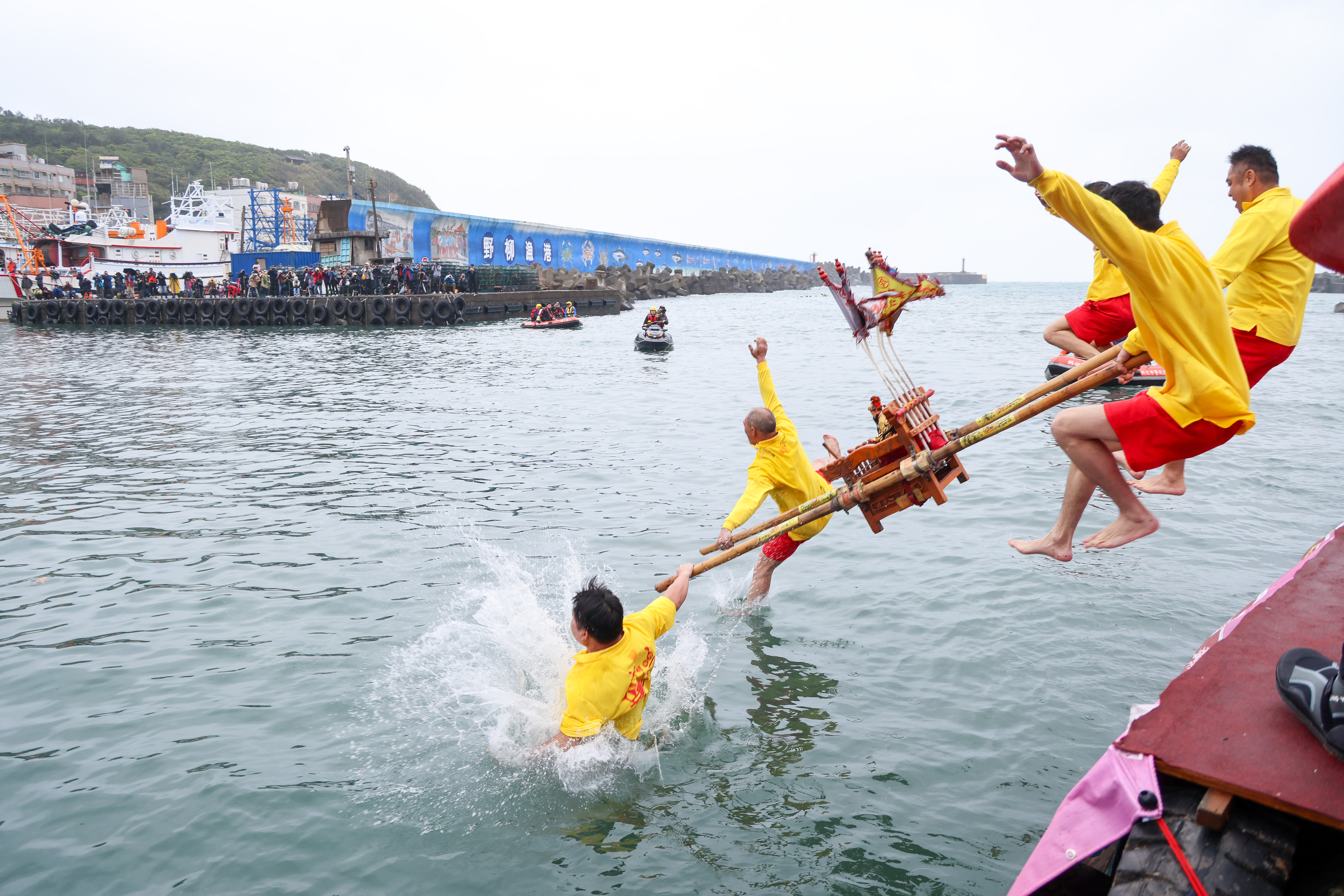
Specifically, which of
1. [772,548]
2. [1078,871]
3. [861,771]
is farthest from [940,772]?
[772,548]

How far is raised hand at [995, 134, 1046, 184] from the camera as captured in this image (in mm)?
3688

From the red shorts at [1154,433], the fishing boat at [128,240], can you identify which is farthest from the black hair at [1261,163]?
the fishing boat at [128,240]

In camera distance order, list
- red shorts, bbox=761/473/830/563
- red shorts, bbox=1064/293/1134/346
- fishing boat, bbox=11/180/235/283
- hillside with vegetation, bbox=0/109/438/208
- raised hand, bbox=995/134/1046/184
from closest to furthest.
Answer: raised hand, bbox=995/134/1046/184 < red shorts, bbox=1064/293/1134/346 < red shorts, bbox=761/473/830/563 < fishing boat, bbox=11/180/235/283 < hillside with vegetation, bbox=0/109/438/208

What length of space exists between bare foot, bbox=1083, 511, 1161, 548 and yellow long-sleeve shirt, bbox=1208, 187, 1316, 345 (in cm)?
121

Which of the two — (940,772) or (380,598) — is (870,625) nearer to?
(940,772)

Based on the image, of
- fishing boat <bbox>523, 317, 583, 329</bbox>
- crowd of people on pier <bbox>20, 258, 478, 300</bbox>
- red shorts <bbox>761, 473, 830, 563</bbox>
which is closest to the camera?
red shorts <bbox>761, 473, 830, 563</bbox>

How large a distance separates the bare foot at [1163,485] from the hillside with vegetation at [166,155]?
111 metres

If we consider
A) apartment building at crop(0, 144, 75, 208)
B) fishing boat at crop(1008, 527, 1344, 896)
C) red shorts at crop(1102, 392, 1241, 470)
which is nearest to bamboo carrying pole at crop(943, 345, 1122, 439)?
red shorts at crop(1102, 392, 1241, 470)

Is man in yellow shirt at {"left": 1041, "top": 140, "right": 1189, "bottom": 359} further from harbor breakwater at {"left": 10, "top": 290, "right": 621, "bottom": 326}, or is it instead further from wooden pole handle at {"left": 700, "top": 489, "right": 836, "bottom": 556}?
harbor breakwater at {"left": 10, "top": 290, "right": 621, "bottom": 326}

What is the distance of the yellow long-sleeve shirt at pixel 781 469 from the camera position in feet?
23.3

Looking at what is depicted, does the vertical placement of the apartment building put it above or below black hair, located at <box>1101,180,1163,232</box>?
above

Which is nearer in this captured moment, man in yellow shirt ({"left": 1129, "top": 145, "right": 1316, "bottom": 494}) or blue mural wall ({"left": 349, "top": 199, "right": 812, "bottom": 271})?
man in yellow shirt ({"left": 1129, "top": 145, "right": 1316, "bottom": 494})

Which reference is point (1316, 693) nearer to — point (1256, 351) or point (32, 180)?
point (1256, 351)

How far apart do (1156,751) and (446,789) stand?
163 inches
